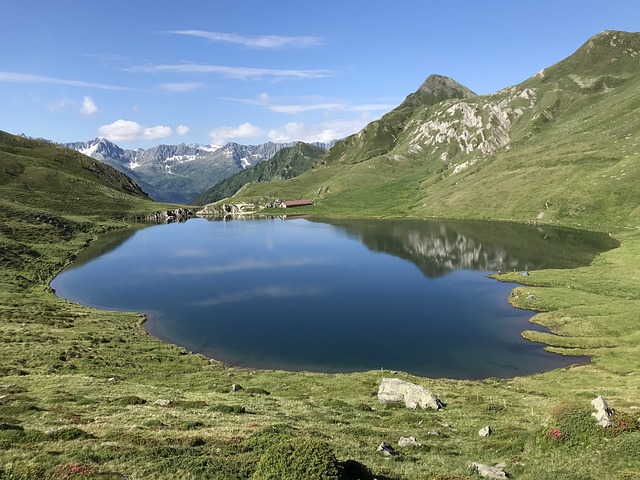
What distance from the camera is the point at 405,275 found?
12862 cm

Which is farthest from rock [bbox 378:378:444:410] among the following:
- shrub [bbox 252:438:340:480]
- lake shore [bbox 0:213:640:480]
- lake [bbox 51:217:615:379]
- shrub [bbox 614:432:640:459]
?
shrub [bbox 252:438:340:480]

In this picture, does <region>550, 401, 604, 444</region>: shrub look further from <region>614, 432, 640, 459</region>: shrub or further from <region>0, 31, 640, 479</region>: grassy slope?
<region>614, 432, 640, 459</region>: shrub

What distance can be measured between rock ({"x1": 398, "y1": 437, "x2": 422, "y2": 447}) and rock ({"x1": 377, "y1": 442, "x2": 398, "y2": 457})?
1939 millimetres

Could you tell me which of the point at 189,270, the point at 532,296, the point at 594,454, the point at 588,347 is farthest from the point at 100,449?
the point at 189,270

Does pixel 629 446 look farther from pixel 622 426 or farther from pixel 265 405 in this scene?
pixel 265 405

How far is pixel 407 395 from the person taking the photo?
45.5 m

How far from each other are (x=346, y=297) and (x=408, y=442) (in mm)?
74018

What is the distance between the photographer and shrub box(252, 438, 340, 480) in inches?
719

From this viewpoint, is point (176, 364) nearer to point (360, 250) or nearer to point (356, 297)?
point (356, 297)

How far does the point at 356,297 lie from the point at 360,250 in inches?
2703

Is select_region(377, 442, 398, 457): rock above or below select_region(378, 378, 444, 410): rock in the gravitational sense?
above

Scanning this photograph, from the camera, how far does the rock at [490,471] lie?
2386 centimetres

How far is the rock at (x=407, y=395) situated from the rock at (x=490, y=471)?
18.1 metres

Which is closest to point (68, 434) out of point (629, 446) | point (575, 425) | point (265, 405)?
point (265, 405)
